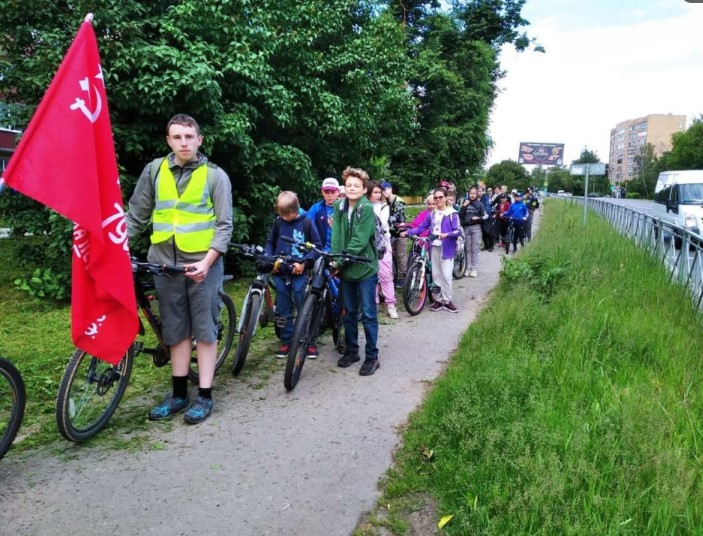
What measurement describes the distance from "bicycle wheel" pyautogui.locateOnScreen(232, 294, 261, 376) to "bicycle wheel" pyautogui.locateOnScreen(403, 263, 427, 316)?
2941 millimetres

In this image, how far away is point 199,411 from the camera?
3797 millimetres

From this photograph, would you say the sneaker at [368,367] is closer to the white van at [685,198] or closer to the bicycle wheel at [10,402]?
the bicycle wheel at [10,402]

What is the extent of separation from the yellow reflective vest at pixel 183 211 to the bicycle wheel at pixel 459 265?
731 centimetres

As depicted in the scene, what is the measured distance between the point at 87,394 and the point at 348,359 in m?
2.37

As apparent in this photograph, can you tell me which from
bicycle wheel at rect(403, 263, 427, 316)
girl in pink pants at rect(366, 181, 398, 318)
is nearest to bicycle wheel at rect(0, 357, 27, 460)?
girl in pink pants at rect(366, 181, 398, 318)

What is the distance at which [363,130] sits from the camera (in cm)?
1041

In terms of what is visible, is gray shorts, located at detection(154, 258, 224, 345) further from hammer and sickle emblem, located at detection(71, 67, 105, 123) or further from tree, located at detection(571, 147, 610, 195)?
tree, located at detection(571, 147, 610, 195)

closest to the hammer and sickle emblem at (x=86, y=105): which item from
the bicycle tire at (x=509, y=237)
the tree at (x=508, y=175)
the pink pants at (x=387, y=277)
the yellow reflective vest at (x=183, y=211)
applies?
the yellow reflective vest at (x=183, y=211)

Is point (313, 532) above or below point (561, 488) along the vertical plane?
below

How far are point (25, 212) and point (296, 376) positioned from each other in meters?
4.99

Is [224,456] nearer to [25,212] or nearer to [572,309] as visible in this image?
[572,309]

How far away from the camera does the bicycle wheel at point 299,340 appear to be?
4320mm

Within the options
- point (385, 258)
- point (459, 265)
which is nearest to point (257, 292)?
point (385, 258)

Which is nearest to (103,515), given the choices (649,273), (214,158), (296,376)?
(296,376)
